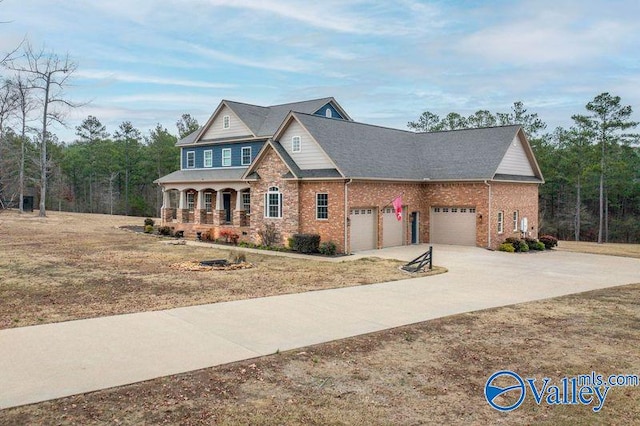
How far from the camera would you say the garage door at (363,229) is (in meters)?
25.3

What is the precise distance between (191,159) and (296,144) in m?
13.4

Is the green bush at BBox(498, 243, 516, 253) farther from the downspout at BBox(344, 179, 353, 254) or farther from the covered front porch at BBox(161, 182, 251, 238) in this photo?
the covered front porch at BBox(161, 182, 251, 238)

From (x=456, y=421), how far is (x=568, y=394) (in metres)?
2.13

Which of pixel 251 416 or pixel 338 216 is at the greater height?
pixel 338 216

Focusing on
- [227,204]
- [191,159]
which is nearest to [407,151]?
[227,204]

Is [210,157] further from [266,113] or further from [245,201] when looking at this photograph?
[245,201]

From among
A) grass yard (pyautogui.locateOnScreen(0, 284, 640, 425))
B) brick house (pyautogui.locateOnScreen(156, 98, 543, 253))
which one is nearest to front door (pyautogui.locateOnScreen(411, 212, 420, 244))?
brick house (pyautogui.locateOnScreen(156, 98, 543, 253))

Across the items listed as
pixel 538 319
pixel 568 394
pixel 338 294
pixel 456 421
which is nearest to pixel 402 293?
pixel 338 294

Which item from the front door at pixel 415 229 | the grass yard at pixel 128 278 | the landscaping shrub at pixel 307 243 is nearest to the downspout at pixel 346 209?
the landscaping shrub at pixel 307 243

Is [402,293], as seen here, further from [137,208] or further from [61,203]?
[61,203]

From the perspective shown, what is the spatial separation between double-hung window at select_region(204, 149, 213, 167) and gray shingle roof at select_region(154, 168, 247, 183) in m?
0.61

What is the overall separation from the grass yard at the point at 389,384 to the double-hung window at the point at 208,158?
27.5 meters

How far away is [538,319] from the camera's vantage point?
1152 cm

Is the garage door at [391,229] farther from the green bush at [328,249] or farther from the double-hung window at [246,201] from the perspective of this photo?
the double-hung window at [246,201]
